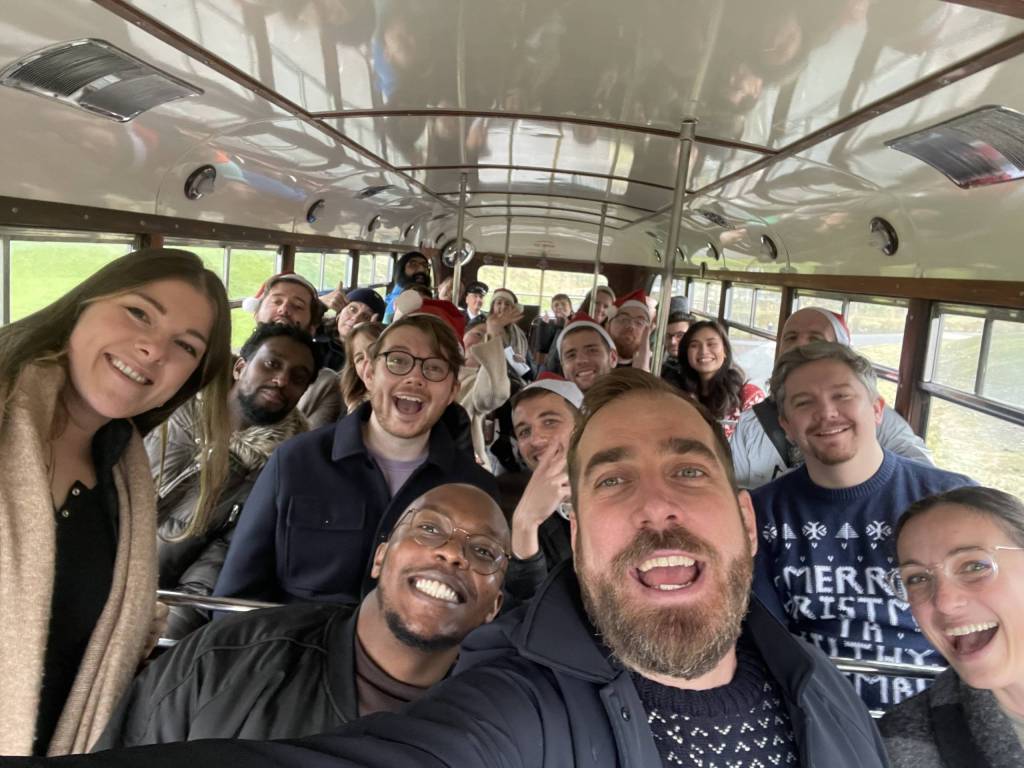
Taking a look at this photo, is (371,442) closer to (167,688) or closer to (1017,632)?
(167,688)

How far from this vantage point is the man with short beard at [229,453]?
2.59 metres

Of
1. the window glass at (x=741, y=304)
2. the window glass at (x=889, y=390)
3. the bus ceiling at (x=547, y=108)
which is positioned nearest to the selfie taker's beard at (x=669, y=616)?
the bus ceiling at (x=547, y=108)

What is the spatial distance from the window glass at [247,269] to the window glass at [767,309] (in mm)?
5239

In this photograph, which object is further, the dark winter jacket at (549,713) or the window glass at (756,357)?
the window glass at (756,357)

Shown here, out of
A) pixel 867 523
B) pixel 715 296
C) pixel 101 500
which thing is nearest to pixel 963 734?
pixel 867 523

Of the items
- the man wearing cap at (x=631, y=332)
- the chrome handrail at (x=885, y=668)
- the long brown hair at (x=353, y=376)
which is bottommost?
the chrome handrail at (x=885, y=668)

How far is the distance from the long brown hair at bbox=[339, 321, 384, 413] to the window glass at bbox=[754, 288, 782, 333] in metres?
4.89

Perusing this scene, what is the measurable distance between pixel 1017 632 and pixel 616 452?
0.96m

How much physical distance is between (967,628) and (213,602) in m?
2.00

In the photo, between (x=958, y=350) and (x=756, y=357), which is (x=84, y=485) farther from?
(x=756, y=357)

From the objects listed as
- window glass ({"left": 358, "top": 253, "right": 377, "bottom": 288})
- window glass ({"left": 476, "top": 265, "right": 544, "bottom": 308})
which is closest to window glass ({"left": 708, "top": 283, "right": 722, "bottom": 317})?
window glass ({"left": 476, "top": 265, "right": 544, "bottom": 308})

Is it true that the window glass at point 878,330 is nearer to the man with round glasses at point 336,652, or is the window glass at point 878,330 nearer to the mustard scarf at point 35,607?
the man with round glasses at point 336,652

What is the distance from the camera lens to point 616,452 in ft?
5.50

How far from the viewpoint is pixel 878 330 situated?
5.34 m
